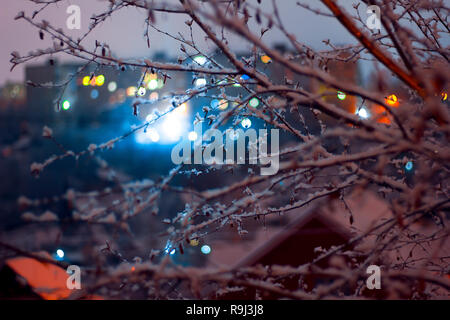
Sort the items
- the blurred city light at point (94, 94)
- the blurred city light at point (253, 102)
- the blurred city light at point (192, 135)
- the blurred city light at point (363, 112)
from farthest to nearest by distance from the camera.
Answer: the blurred city light at point (94, 94), the blurred city light at point (253, 102), the blurred city light at point (363, 112), the blurred city light at point (192, 135)

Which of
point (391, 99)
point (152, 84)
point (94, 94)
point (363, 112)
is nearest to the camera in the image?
point (391, 99)

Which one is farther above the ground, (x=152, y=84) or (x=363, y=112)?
(x=152, y=84)

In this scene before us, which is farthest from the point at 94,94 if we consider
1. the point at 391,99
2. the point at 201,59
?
the point at 391,99

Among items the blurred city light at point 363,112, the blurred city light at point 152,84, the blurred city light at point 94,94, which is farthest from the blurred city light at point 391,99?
the blurred city light at point 94,94

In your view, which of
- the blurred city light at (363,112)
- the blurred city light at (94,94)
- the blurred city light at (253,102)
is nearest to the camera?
the blurred city light at (363,112)

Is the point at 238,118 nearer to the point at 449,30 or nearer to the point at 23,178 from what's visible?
the point at 449,30

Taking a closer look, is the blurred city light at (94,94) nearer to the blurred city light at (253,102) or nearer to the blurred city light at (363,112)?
the blurred city light at (253,102)

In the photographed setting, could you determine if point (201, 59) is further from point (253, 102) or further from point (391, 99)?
point (391, 99)

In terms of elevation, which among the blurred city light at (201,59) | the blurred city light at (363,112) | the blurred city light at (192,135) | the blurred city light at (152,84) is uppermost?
the blurred city light at (201,59)

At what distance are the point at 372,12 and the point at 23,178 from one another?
25778mm

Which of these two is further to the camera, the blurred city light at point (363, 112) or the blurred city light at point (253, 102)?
the blurred city light at point (253, 102)

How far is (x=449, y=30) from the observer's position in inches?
165
